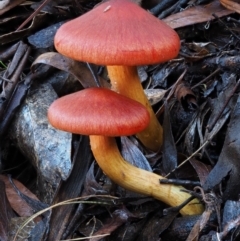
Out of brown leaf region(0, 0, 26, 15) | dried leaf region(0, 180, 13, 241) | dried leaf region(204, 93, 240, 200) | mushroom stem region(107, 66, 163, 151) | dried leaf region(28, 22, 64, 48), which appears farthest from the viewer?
brown leaf region(0, 0, 26, 15)

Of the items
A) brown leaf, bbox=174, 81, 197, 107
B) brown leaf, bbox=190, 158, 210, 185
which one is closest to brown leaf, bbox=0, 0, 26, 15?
brown leaf, bbox=174, 81, 197, 107

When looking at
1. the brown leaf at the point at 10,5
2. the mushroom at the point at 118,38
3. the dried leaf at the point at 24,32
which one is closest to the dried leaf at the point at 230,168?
the mushroom at the point at 118,38

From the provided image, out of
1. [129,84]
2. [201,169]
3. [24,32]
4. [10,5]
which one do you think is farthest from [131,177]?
[10,5]

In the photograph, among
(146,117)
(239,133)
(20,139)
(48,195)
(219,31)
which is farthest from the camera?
(219,31)

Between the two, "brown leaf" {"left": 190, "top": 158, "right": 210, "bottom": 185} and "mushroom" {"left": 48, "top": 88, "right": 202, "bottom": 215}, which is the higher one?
"mushroom" {"left": 48, "top": 88, "right": 202, "bottom": 215}

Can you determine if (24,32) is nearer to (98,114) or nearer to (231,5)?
(231,5)

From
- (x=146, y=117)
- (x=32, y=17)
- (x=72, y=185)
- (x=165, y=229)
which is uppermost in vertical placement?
(x=32, y=17)

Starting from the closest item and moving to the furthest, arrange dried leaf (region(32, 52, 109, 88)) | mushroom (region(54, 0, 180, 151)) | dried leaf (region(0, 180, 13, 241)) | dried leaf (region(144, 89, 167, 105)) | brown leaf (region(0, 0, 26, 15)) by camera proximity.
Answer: mushroom (region(54, 0, 180, 151))
dried leaf (region(0, 180, 13, 241))
dried leaf (region(32, 52, 109, 88))
dried leaf (region(144, 89, 167, 105))
brown leaf (region(0, 0, 26, 15))

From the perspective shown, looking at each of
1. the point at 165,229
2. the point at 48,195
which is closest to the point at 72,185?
the point at 48,195

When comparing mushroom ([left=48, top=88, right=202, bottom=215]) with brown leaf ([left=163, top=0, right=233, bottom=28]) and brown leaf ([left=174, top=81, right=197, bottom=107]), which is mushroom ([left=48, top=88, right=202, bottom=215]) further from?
brown leaf ([left=163, top=0, right=233, bottom=28])

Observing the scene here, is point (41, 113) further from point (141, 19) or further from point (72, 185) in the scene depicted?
point (141, 19)
